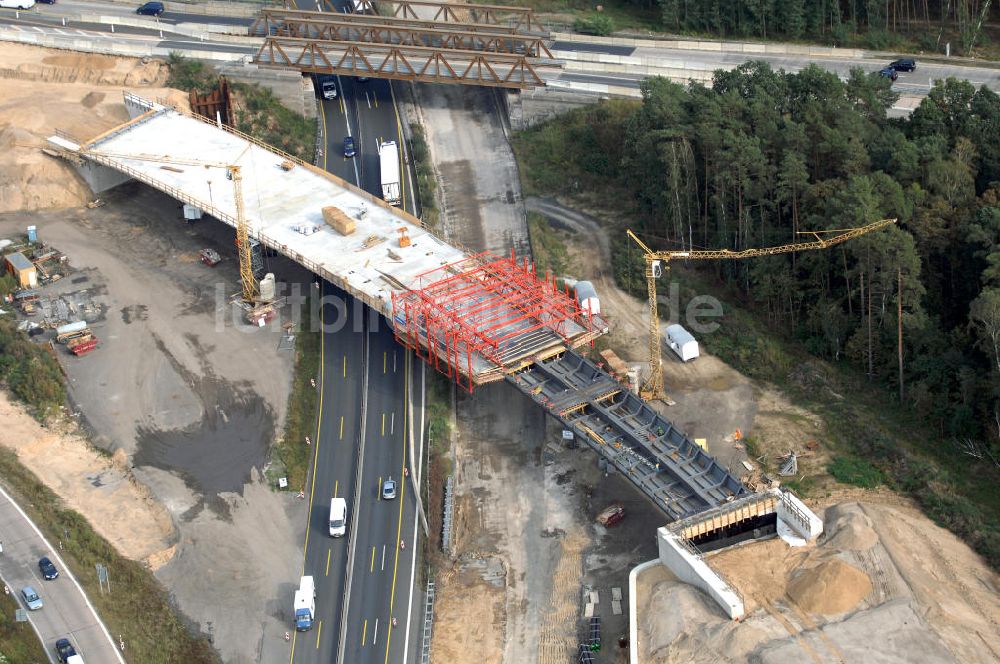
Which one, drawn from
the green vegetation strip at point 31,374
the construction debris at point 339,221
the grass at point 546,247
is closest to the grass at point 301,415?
the construction debris at point 339,221

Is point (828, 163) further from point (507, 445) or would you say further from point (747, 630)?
point (747, 630)

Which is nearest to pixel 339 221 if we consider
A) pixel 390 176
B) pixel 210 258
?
pixel 390 176

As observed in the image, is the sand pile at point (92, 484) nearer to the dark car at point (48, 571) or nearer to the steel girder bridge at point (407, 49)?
the dark car at point (48, 571)

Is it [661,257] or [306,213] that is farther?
[306,213]

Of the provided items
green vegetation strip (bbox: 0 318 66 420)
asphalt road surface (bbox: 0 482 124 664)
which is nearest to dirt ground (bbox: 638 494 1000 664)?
asphalt road surface (bbox: 0 482 124 664)

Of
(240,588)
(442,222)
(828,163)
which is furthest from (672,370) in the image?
(240,588)

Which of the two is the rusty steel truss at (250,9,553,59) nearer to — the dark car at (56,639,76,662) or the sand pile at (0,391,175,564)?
the sand pile at (0,391,175,564)

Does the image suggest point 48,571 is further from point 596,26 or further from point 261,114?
point 596,26
